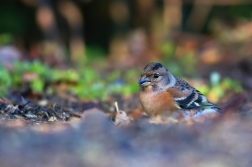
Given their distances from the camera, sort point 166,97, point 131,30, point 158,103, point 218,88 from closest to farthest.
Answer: point 158,103
point 166,97
point 218,88
point 131,30

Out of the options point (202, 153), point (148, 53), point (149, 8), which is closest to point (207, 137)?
point (202, 153)

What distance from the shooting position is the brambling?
18.0ft

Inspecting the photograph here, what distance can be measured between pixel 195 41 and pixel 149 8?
5.84ft

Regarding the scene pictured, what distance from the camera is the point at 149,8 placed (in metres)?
15.0

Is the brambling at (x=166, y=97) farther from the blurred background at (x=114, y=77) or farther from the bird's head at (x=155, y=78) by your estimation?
the blurred background at (x=114, y=77)

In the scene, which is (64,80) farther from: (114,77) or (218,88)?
(218,88)

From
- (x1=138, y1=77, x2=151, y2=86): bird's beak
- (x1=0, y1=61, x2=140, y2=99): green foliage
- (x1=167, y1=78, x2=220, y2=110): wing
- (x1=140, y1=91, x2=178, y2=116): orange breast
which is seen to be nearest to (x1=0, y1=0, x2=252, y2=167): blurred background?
(x1=0, y1=61, x2=140, y2=99): green foliage

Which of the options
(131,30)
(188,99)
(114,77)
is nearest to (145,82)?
(188,99)

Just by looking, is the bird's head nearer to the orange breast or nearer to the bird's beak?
the bird's beak

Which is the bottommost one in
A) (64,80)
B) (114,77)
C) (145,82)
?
(145,82)

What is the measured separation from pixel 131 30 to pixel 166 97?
9.81m

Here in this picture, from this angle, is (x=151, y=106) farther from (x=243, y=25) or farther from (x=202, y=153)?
(x=243, y=25)

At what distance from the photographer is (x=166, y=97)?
565 centimetres

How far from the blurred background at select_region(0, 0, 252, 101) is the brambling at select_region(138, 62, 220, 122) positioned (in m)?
5.67
